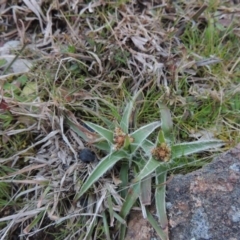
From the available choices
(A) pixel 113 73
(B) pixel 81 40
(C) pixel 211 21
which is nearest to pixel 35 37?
(B) pixel 81 40

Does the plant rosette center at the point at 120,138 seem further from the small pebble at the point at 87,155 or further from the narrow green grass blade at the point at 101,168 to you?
the small pebble at the point at 87,155

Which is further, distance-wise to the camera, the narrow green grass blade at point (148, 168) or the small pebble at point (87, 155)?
the small pebble at point (87, 155)

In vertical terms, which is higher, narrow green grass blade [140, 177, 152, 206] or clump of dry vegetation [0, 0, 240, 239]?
clump of dry vegetation [0, 0, 240, 239]

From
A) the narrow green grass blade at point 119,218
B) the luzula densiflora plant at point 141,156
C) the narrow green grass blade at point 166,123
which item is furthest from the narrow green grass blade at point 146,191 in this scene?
the narrow green grass blade at point 166,123

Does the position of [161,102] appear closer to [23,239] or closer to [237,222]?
[237,222]

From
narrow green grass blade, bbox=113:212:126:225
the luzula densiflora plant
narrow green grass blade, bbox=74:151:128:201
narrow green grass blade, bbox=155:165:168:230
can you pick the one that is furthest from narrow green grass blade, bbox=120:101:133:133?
narrow green grass blade, bbox=113:212:126:225

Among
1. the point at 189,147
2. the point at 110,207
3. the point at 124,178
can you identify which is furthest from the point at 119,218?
the point at 189,147

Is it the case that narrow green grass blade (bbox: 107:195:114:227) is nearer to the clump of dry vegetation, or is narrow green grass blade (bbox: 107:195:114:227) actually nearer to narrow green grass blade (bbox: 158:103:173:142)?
the clump of dry vegetation
